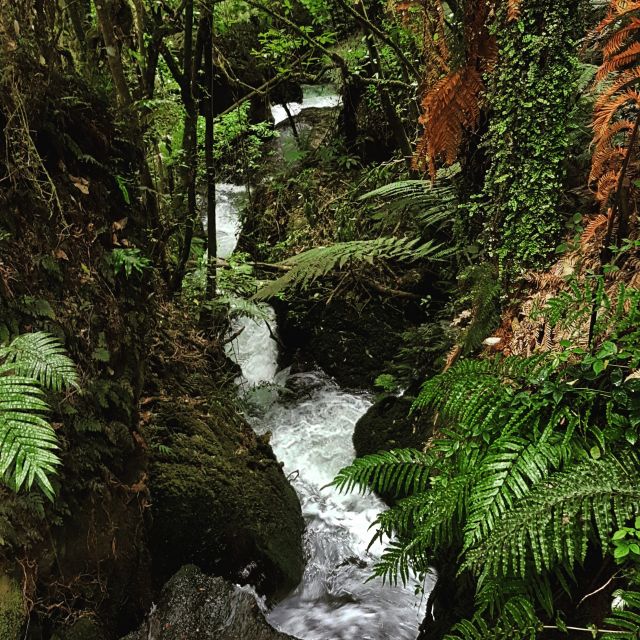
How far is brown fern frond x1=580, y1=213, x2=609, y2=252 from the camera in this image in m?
2.29

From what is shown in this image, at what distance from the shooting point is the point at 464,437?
1923 mm

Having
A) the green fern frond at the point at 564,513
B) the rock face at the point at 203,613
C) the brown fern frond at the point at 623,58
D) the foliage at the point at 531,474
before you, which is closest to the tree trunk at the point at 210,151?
the rock face at the point at 203,613

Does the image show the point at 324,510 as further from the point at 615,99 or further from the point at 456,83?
the point at 615,99

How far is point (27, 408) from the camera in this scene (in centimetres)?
178

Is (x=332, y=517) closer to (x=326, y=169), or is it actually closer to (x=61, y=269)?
(x=61, y=269)

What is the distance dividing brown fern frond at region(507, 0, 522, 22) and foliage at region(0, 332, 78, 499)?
2.38 meters

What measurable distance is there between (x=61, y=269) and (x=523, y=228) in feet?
8.08

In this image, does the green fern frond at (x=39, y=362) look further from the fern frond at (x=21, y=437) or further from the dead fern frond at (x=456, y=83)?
the dead fern frond at (x=456, y=83)

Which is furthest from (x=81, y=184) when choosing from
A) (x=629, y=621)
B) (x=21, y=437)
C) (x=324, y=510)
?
(x=324, y=510)

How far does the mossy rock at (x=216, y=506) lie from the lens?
3.25 metres

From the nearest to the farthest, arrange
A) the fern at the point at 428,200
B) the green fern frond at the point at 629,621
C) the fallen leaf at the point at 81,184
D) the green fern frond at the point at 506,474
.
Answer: the green fern frond at the point at 629,621
the green fern frond at the point at 506,474
the fallen leaf at the point at 81,184
the fern at the point at 428,200

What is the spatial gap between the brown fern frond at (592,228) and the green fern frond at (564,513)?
1.16m

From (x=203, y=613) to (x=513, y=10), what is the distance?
373cm

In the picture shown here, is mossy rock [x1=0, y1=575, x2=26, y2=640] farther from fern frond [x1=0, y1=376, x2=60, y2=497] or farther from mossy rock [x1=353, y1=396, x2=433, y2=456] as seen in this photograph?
mossy rock [x1=353, y1=396, x2=433, y2=456]
